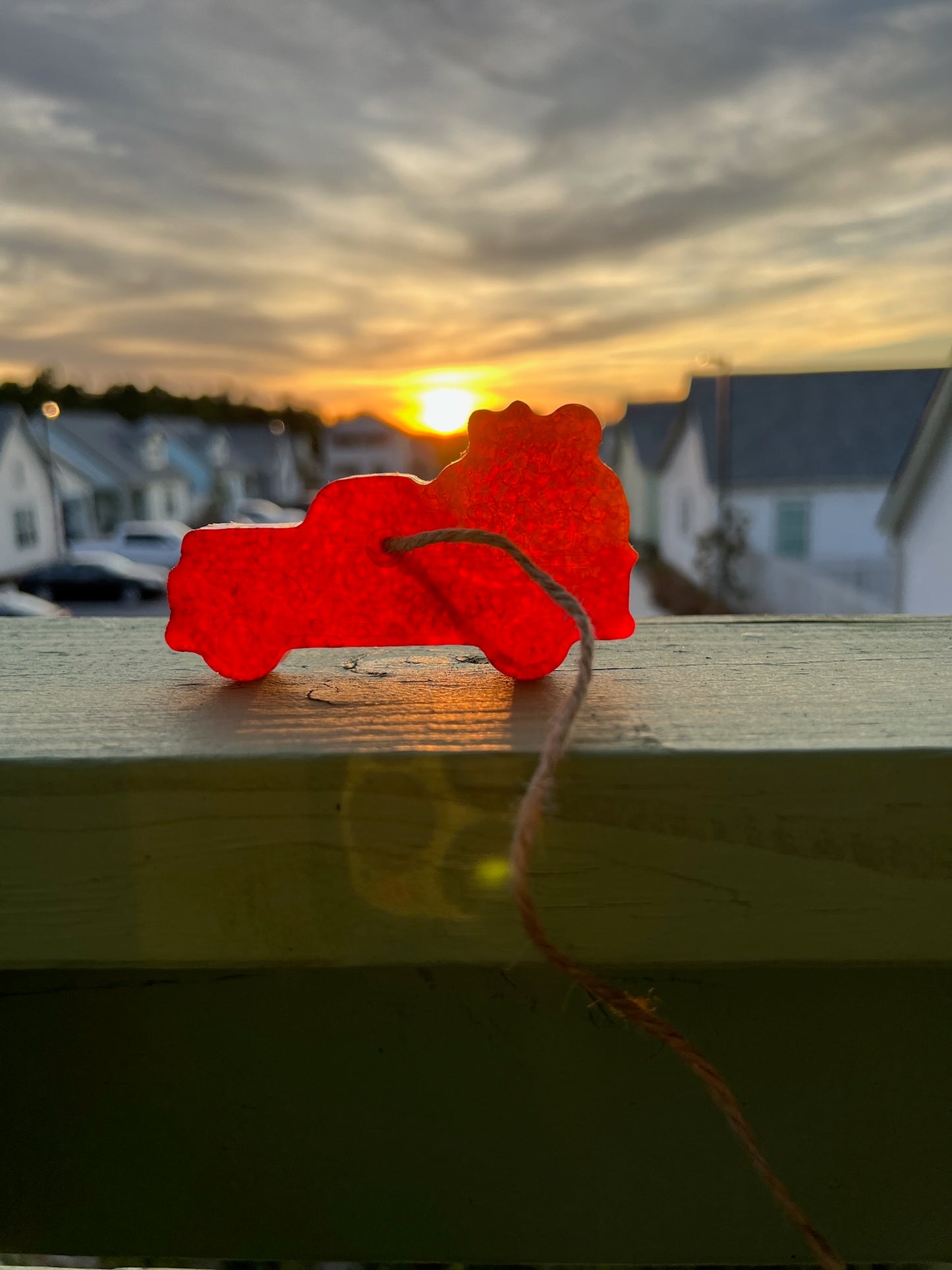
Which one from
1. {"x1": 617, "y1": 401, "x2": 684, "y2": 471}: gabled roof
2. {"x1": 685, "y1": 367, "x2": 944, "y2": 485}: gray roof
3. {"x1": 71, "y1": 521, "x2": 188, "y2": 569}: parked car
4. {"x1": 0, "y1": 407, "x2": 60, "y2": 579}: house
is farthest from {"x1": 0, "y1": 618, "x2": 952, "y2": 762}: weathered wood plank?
{"x1": 617, "y1": 401, "x2": 684, "y2": 471}: gabled roof

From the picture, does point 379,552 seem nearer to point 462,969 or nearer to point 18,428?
point 462,969

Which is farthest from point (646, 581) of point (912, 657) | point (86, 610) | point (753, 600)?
Answer: point (912, 657)

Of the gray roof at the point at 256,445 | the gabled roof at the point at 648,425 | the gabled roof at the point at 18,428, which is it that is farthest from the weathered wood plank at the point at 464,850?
the gray roof at the point at 256,445

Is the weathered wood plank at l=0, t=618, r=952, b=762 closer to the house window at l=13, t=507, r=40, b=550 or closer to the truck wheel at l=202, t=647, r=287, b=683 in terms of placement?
the truck wheel at l=202, t=647, r=287, b=683

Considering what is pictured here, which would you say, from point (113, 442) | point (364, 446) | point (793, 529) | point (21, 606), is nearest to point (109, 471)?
point (113, 442)

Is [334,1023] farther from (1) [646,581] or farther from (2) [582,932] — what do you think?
(1) [646,581]
